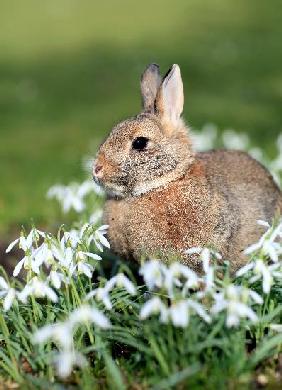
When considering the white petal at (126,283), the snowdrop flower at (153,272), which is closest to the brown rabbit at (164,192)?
the white petal at (126,283)

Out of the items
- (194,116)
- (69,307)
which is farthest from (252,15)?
(69,307)

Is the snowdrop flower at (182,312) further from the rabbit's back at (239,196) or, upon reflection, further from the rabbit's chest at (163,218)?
the rabbit's back at (239,196)

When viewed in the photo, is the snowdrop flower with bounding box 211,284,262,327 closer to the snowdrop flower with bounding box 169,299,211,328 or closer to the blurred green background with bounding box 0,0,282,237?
the snowdrop flower with bounding box 169,299,211,328

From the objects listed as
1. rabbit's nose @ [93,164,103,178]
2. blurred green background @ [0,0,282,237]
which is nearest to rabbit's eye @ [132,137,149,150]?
rabbit's nose @ [93,164,103,178]

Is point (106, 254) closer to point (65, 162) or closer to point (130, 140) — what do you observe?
point (130, 140)

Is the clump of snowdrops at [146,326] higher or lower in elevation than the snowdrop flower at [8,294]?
lower

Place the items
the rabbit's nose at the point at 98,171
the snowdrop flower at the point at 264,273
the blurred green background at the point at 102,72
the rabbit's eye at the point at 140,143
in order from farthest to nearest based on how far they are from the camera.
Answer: the blurred green background at the point at 102,72, the rabbit's eye at the point at 140,143, the rabbit's nose at the point at 98,171, the snowdrop flower at the point at 264,273

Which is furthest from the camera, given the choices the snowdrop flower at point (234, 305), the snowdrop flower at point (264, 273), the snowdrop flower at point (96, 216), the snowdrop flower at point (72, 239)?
the snowdrop flower at point (96, 216)
